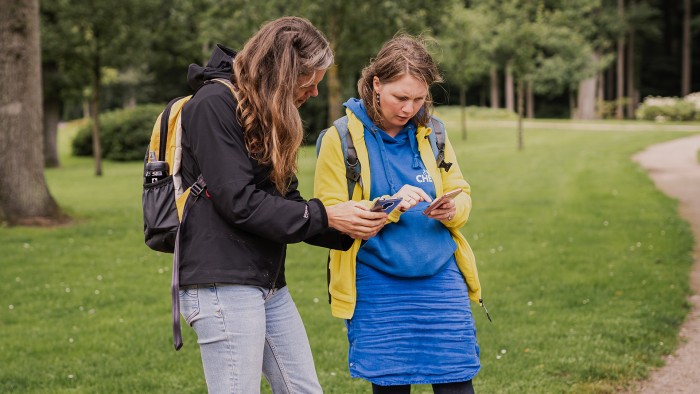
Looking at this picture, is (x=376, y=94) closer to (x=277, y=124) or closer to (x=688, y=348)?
(x=277, y=124)

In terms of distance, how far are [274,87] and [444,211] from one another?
0.80 meters

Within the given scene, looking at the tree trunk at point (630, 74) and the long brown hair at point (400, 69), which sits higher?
the tree trunk at point (630, 74)

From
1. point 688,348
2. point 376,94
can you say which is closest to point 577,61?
point 688,348

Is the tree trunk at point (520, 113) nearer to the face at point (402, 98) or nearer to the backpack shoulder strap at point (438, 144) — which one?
the backpack shoulder strap at point (438, 144)

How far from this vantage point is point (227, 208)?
8.28ft

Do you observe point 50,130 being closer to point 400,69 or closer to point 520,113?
point 520,113

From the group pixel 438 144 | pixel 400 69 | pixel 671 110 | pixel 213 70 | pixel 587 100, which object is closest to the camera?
pixel 213 70

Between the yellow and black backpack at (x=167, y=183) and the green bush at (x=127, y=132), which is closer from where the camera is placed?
the yellow and black backpack at (x=167, y=183)

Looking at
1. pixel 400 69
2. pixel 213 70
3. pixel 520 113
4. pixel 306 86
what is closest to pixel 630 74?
pixel 520 113

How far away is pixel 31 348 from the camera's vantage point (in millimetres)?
5801

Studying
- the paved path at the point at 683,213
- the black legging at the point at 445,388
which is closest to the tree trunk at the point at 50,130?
the paved path at the point at 683,213

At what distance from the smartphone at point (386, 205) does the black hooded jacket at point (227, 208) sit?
7.8 inches

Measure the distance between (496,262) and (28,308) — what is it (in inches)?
176

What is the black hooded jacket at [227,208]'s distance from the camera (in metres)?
2.53
